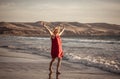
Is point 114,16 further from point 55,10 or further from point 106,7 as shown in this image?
point 55,10

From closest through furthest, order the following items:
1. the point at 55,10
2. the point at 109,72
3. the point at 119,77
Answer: the point at 119,77, the point at 109,72, the point at 55,10

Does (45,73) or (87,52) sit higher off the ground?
(45,73)

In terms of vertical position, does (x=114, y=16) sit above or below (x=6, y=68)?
above

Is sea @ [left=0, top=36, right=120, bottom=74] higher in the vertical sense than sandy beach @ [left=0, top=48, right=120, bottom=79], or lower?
lower

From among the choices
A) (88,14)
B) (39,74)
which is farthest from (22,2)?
(39,74)

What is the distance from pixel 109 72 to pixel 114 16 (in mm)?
5068

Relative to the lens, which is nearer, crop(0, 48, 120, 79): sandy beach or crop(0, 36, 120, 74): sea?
crop(0, 48, 120, 79): sandy beach

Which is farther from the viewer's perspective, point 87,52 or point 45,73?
point 87,52

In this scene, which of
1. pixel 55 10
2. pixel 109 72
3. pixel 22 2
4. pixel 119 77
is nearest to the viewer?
pixel 119 77

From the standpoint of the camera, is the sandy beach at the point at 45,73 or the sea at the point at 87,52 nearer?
the sandy beach at the point at 45,73

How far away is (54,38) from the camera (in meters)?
4.46

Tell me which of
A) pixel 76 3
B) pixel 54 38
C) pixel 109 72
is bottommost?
pixel 109 72

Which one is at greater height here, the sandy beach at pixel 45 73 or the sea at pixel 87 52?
the sandy beach at pixel 45 73

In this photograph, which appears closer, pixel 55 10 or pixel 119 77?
pixel 119 77
